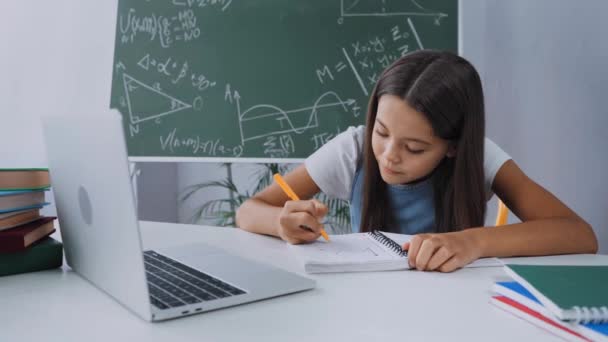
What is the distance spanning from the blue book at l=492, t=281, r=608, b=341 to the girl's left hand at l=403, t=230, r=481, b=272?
0.13 meters

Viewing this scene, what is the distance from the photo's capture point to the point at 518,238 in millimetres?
995

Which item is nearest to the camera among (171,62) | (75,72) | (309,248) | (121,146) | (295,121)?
(121,146)

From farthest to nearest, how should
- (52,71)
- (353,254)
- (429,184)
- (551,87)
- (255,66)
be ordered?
(52,71)
(255,66)
(551,87)
(429,184)
(353,254)

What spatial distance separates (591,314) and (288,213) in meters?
0.56

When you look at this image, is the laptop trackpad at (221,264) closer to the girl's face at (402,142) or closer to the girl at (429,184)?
the girl at (429,184)

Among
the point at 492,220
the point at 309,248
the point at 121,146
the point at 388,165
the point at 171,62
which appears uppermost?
the point at 171,62

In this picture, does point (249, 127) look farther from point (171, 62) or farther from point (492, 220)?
point (492, 220)

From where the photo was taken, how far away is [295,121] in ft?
7.07

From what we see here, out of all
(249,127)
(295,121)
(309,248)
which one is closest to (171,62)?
(249,127)

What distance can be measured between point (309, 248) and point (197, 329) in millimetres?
412

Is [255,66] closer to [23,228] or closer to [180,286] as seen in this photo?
[23,228]

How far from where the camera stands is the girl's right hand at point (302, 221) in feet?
3.29

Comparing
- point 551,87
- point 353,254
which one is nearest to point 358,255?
point 353,254

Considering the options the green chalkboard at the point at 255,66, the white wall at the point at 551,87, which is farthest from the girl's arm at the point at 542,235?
the green chalkboard at the point at 255,66
